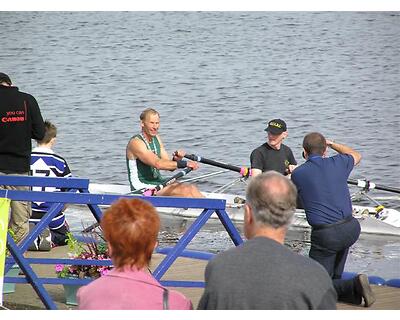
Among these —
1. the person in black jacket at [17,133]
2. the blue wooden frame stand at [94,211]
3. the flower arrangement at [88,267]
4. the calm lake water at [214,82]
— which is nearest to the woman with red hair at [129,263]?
the blue wooden frame stand at [94,211]

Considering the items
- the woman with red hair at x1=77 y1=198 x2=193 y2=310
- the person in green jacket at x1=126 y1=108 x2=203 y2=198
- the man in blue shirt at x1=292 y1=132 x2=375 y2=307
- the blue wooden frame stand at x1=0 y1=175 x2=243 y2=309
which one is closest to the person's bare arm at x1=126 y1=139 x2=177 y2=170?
the person in green jacket at x1=126 y1=108 x2=203 y2=198

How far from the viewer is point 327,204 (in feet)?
22.8

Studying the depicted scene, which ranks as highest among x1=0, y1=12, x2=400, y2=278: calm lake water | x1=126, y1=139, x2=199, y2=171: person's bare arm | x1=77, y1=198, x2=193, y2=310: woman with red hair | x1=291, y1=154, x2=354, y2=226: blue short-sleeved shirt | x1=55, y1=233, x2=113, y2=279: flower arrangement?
x1=77, y1=198, x2=193, y2=310: woman with red hair

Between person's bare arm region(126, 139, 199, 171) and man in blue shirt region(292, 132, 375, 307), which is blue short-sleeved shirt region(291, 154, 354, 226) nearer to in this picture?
man in blue shirt region(292, 132, 375, 307)

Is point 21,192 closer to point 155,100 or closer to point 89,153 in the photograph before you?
point 89,153

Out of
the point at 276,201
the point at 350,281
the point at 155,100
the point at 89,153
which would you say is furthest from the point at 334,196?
the point at 155,100

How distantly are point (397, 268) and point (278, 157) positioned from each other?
2.28 metres

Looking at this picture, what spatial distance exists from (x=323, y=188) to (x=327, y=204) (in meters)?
0.11

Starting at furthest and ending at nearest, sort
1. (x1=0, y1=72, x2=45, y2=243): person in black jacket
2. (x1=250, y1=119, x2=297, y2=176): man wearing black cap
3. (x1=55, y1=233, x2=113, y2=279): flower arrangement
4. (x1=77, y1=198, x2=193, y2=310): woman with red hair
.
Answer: (x1=250, y1=119, x2=297, y2=176): man wearing black cap
(x1=0, y1=72, x2=45, y2=243): person in black jacket
(x1=55, y1=233, x2=113, y2=279): flower arrangement
(x1=77, y1=198, x2=193, y2=310): woman with red hair

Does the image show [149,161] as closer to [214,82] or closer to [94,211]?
[94,211]

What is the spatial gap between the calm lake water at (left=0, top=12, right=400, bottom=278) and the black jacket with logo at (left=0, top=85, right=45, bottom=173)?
14.1 feet

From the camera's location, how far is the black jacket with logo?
7.70 metres

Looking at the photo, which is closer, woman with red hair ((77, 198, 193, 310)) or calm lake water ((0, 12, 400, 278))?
woman with red hair ((77, 198, 193, 310))

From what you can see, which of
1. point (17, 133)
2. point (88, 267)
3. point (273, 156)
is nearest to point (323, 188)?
point (88, 267)
